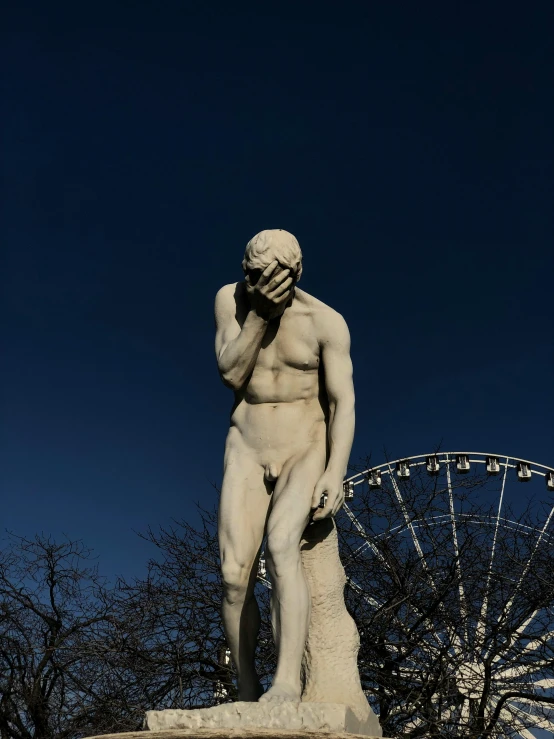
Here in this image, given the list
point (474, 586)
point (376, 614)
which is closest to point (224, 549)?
point (376, 614)

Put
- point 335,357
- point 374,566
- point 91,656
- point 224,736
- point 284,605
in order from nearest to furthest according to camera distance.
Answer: point 224,736
point 284,605
point 335,357
point 91,656
point 374,566

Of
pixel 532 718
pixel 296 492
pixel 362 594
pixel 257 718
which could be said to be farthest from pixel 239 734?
pixel 532 718

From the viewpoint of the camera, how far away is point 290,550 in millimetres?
4836

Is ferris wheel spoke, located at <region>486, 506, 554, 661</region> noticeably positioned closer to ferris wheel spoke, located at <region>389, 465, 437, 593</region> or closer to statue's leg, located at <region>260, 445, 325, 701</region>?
ferris wheel spoke, located at <region>389, 465, 437, 593</region>

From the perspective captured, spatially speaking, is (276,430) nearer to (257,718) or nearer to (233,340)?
(233,340)

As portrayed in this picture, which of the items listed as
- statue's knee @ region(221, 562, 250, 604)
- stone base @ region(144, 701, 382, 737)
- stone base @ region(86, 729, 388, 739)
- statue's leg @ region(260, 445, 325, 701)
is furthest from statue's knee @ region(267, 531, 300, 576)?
stone base @ region(86, 729, 388, 739)

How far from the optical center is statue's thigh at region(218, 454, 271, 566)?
199 inches

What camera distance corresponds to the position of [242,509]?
5.16 meters

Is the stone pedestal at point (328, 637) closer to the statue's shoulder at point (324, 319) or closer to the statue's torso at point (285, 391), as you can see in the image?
the statue's torso at point (285, 391)

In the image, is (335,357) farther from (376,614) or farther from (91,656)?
(91,656)

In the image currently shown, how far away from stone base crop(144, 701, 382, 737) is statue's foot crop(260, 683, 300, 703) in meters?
0.11

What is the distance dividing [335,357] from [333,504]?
88 centimetres

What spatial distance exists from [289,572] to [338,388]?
1.13 m

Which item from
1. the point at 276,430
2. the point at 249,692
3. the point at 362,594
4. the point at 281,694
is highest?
the point at 362,594
